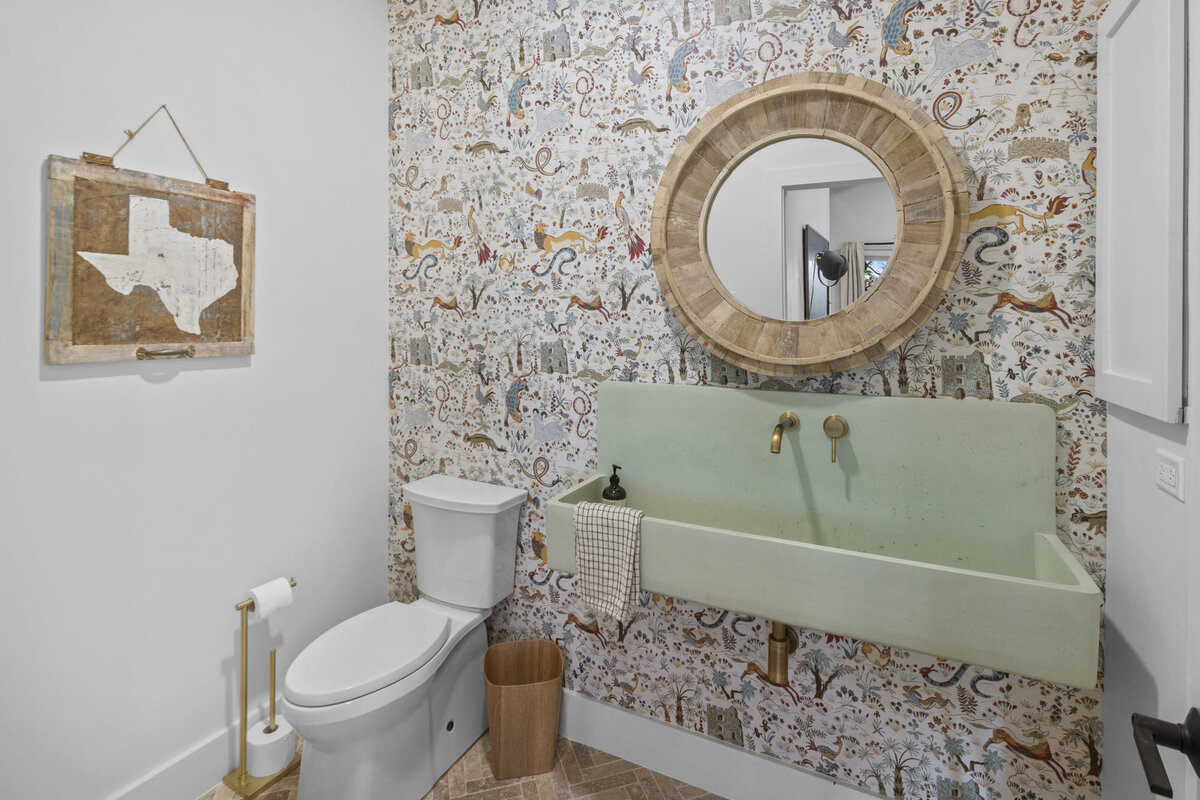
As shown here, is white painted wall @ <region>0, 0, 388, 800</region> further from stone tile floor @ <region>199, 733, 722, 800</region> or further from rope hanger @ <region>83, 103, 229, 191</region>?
stone tile floor @ <region>199, 733, 722, 800</region>

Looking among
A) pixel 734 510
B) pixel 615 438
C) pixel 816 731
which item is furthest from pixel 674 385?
pixel 816 731

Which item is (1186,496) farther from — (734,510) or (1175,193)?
(734,510)

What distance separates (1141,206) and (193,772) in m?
2.77

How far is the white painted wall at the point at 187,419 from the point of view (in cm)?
140

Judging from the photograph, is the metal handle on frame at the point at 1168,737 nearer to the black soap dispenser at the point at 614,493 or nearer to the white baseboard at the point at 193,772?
the black soap dispenser at the point at 614,493

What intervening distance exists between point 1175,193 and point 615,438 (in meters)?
1.39

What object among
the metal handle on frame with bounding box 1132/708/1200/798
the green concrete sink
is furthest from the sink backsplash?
the metal handle on frame with bounding box 1132/708/1200/798

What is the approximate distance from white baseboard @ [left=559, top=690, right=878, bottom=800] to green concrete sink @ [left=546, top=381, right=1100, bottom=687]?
2.24ft

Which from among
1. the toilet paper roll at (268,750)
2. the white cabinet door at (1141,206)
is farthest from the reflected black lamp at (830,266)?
the toilet paper roll at (268,750)

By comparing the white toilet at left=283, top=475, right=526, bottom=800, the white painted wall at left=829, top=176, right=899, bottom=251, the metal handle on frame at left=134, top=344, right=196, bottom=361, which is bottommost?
the white toilet at left=283, top=475, right=526, bottom=800

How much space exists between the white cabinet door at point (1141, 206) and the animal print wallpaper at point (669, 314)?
80 millimetres

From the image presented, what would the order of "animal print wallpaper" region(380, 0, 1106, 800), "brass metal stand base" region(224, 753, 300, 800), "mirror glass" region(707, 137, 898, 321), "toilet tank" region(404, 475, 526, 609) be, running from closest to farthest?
"animal print wallpaper" region(380, 0, 1106, 800)
"mirror glass" region(707, 137, 898, 321)
"brass metal stand base" region(224, 753, 300, 800)
"toilet tank" region(404, 475, 526, 609)

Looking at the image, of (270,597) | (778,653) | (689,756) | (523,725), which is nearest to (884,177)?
(778,653)

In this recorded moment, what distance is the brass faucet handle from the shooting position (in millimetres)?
1589
